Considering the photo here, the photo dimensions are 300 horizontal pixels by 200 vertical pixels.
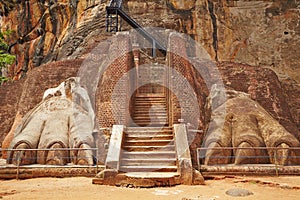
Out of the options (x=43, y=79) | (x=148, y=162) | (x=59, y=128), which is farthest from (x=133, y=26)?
(x=148, y=162)

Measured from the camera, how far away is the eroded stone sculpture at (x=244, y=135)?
27.5ft

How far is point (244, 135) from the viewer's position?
8.84 meters

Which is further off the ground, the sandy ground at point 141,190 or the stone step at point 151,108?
the stone step at point 151,108

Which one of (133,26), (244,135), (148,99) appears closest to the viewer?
(244,135)

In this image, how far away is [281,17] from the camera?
63.3 ft

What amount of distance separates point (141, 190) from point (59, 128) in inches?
170

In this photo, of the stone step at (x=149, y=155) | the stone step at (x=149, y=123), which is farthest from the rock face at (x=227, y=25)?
the stone step at (x=149, y=155)

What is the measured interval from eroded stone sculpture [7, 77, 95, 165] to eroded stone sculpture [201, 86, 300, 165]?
355cm

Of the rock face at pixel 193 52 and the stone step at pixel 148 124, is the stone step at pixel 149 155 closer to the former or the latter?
the rock face at pixel 193 52

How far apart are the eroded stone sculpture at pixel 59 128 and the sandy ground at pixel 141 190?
48.5 inches

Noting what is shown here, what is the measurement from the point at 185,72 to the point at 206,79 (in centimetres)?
242

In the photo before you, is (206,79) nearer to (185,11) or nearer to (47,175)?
(47,175)

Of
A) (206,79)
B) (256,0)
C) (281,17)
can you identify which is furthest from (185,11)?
(206,79)

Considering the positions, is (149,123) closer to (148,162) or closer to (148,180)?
(148,162)
